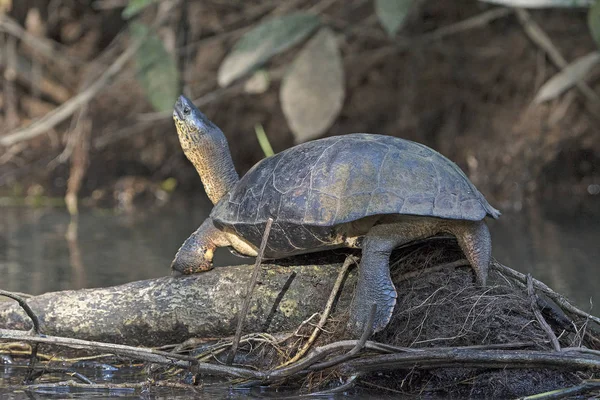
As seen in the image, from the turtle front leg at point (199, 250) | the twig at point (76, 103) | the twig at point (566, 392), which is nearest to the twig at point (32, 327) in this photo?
the turtle front leg at point (199, 250)

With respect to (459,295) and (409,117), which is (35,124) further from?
(459,295)

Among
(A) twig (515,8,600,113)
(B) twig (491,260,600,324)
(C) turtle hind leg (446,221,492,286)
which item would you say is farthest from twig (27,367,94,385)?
(A) twig (515,8,600,113)

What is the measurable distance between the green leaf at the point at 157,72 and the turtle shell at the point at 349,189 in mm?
3374

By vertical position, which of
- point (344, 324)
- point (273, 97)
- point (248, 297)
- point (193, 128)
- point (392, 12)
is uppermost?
point (392, 12)

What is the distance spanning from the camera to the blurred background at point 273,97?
20.2 ft

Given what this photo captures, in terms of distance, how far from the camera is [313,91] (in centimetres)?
600

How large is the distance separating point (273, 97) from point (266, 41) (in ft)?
6.49

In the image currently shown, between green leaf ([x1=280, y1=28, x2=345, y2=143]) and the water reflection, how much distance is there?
3.41ft

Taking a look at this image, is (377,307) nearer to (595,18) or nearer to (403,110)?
(595,18)

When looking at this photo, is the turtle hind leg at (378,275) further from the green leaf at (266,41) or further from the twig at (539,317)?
the green leaf at (266,41)

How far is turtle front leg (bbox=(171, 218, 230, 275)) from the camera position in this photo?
3.11 metres

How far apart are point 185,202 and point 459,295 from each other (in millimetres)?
4670

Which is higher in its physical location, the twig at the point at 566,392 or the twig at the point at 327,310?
the twig at the point at 327,310

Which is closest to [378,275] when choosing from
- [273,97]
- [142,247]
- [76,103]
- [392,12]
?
[142,247]
